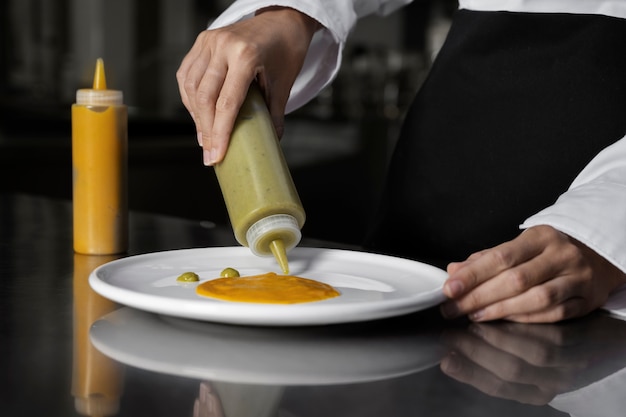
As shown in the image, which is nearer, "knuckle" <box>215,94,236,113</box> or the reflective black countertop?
the reflective black countertop

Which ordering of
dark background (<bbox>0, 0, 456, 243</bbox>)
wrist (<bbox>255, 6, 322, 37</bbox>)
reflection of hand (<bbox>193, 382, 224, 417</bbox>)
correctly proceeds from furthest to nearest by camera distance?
1. dark background (<bbox>0, 0, 456, 243</bbox>)
2. wrist (<bbox>255, 6, 322, 37</bbox>)
3. reflection of hand (<bbox>193, 382, 224, 417</bbox>)

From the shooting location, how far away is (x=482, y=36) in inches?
53.2

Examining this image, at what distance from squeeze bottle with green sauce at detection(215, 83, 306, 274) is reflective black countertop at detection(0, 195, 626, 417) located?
0.56 feet

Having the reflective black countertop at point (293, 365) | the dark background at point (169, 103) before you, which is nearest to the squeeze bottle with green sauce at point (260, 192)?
the reflective black countertop at point (293, 365)

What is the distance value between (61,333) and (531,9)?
3.03ft

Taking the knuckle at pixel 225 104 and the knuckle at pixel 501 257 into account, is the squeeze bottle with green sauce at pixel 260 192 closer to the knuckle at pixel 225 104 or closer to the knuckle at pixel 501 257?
the knuckle at pixel 225 104

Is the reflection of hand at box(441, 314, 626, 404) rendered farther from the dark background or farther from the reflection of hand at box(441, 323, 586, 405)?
the dark background

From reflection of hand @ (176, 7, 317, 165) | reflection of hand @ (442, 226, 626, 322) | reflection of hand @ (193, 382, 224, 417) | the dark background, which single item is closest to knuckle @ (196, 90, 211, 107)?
reflection of hand @ (176, 7, 317, 165)

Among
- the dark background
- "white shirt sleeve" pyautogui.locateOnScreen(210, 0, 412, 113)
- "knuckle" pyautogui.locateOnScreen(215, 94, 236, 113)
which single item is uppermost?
"white shirt sleeve" pyautogui.locateOnScreen(210, 0, 412, 113)

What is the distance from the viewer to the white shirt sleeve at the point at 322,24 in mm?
1243

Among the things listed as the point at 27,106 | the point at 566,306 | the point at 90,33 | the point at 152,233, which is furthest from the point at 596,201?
the point at 90,33

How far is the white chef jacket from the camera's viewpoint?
0.83 m

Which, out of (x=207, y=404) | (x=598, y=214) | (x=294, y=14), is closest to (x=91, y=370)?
(x=207, y=404)

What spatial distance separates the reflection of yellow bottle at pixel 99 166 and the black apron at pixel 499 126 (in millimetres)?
453
